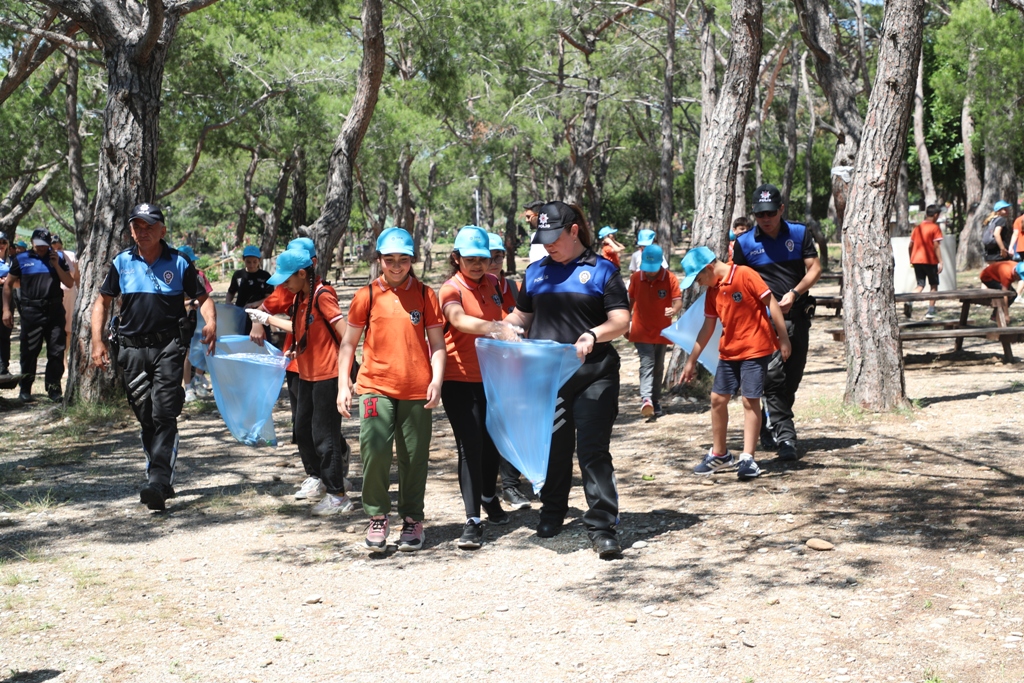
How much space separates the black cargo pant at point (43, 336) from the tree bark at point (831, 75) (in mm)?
9052

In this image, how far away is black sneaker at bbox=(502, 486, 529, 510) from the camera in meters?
6.47

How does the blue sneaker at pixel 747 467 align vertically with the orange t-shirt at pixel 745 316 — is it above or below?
below

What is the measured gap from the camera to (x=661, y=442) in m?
8.58

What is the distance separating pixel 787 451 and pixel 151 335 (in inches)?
168

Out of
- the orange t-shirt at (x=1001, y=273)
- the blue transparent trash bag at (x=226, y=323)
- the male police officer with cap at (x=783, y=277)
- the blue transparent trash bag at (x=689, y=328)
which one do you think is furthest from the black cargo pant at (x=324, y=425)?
the orange t-shirt at (x=1001, y=273)

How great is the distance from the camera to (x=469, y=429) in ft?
19.1

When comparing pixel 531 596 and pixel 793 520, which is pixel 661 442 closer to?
pixel 793 520

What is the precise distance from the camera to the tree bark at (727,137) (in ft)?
33.0

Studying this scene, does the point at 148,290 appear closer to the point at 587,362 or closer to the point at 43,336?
the point at 587,362

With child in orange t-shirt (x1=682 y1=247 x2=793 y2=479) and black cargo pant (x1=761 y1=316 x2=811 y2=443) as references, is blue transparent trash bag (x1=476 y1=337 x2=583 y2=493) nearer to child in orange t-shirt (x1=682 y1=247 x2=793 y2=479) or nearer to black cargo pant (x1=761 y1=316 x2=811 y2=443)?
child in orange t-shirt (x1=682 y1=247 x2=793 y2=479)

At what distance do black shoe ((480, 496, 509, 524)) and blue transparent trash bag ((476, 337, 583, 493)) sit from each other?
645mm

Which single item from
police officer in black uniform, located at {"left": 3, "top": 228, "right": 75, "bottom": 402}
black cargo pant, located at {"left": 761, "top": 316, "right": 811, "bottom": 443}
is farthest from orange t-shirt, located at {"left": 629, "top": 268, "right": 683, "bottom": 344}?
police officer in black uniform, located at {"left": 3, "top": 228, "right": 75, "bottom": 402}

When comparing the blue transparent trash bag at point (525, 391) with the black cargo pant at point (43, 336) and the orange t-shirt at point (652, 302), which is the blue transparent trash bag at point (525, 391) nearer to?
the orange t-shirt at point (652, 302)

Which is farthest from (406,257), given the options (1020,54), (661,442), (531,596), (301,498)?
(1020,54)
